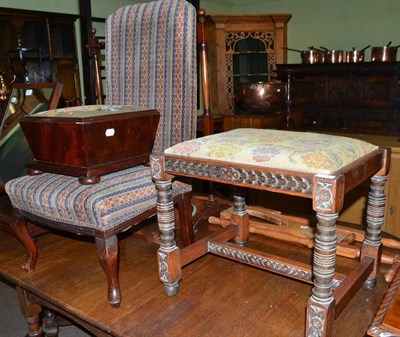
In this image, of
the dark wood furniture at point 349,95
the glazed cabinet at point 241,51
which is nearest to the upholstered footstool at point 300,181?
the dark wood furniture at point 349,95

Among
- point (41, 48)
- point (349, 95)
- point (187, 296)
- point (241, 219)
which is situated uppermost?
point (41, 48)

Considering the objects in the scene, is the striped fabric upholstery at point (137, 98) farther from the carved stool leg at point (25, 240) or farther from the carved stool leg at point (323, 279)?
the carved stool leg at point (323, 279)

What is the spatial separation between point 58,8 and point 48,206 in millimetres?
3395

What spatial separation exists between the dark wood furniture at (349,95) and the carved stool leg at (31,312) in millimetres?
3166

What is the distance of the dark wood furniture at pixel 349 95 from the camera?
390 centimetres

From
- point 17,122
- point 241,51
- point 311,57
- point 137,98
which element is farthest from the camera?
point 241,51

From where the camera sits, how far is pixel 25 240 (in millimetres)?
1342

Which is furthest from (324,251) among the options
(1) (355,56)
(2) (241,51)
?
(2) (241,51)

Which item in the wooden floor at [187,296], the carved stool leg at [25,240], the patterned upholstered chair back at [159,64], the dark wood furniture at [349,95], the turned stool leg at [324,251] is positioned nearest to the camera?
the turned stool leg at [324,251]

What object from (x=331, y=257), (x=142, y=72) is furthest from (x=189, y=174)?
(x=142, y=72)

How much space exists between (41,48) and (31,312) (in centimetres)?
310

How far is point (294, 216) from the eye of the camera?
1.67 metres

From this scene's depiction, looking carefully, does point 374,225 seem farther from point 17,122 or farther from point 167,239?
point 17,122

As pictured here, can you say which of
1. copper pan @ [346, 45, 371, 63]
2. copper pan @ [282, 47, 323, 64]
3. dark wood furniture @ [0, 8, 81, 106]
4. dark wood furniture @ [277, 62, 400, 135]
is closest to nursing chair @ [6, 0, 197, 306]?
dark wood furniture @ [0, 8, 81, 106]
